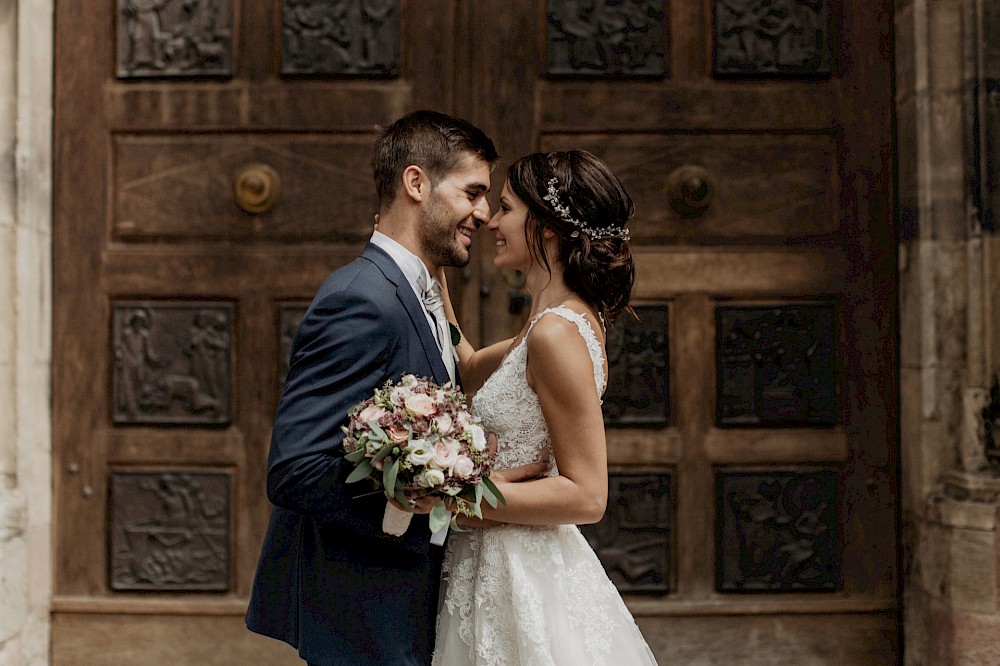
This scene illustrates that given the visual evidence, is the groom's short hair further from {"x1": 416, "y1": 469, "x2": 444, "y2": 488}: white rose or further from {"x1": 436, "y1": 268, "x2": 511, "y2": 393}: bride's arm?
{"x1": 416, "y1": 469, "x2": 444, "y2": 488}: white rose

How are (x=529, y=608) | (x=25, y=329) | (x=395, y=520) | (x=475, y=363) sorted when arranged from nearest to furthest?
1. (x=395, y=520)
2. (x=529, y=608)
3. (x=475, y=363)
4. (x=25, y=329)

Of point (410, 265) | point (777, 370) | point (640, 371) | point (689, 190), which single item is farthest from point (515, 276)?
point (410, 265)

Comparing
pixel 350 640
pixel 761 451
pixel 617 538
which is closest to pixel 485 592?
pixel 350 640

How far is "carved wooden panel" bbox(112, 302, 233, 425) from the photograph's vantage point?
3.77 meters

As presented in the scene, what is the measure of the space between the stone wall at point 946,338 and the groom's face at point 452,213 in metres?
2.05

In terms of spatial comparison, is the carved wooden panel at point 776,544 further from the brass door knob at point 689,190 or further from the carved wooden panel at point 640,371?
the brass door knob at point 689,190

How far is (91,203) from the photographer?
3803mm

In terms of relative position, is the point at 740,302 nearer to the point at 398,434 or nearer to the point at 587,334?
the point at 587,334

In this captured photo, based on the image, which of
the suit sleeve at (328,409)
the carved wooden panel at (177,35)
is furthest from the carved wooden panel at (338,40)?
the suit sleeve at (328,409)

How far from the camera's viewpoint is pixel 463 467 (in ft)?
6.25

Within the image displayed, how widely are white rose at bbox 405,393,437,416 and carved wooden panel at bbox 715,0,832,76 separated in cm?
248

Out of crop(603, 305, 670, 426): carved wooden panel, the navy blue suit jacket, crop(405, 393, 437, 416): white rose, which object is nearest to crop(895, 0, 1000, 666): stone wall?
crop(603, 305, 670, 426): carved wooden panel

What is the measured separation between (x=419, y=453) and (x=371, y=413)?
150mm

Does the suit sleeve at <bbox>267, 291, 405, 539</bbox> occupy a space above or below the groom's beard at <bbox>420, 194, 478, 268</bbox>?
below
